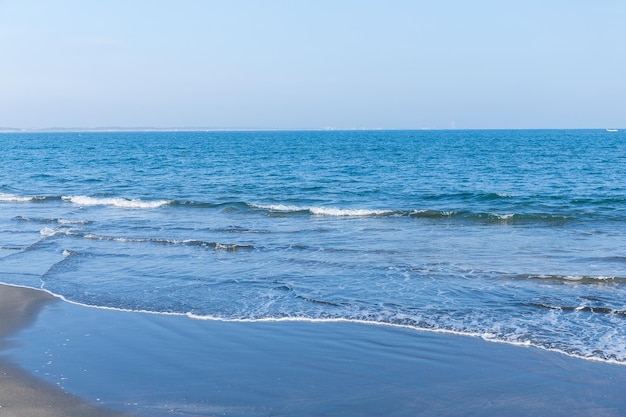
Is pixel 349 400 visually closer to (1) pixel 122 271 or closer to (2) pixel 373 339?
(2) pixel 373 339

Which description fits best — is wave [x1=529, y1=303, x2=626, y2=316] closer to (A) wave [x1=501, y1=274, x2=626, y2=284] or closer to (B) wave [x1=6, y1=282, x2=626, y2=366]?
(B) wave [x1=6, y1=282, x2=626, y2=366]

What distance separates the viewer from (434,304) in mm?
12188

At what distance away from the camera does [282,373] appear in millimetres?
8695

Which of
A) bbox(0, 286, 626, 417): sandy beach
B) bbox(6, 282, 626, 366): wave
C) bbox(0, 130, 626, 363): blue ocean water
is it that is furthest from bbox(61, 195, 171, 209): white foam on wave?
bbox(0, 286, 626, 417): sandy beach

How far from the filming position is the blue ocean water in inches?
463

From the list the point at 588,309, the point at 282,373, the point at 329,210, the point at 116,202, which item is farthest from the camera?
the point at 116,202

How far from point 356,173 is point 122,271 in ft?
98.0

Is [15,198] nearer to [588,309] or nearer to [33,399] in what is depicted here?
[33,399]

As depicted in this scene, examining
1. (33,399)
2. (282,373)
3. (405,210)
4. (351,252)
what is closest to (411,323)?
(282,373)

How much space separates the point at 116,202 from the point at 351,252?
16.8 m

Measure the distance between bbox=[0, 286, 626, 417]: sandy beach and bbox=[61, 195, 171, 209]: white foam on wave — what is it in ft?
61.0

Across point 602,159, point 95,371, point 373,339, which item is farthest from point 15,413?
point 602,159

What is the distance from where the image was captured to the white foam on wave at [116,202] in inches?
1166

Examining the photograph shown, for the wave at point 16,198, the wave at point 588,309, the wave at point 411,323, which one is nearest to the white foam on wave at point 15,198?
the wave at point 16,198
